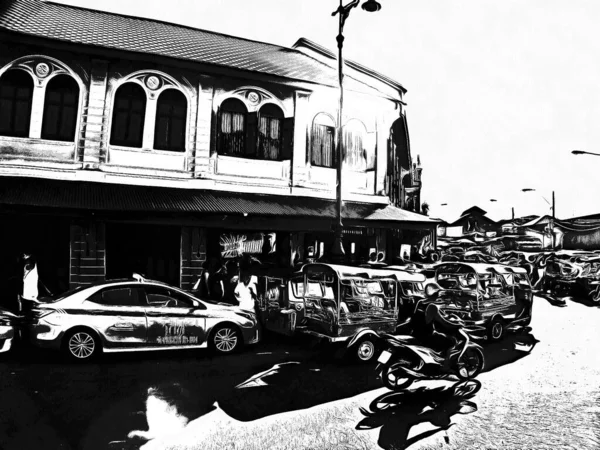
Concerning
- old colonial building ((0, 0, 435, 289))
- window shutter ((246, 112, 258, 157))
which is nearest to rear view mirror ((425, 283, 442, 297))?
old colonial building ((0, 0, 435, 289))

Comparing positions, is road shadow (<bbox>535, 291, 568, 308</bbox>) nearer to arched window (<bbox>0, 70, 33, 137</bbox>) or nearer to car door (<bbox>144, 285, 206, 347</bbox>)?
car door (<bbox>144, 285, 206, 347</bbox>)

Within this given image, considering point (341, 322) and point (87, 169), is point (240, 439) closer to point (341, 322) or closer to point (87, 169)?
point (341, 322)

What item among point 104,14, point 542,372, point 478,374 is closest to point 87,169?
point 104,14

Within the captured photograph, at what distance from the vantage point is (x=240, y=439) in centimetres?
513

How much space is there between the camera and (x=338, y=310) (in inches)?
320

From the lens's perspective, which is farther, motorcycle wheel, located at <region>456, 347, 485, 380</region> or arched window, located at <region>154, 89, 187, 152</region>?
arched window, located at <region>154, 89, 187, 152</region>

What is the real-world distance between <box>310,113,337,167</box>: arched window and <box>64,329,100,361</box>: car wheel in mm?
10135

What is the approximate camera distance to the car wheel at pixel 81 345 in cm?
769

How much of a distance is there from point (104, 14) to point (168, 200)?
9667 mm

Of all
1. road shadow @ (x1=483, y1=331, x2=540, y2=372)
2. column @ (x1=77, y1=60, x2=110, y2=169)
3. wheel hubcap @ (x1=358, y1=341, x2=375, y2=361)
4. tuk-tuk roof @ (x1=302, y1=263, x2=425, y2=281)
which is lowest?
road shadow @ (x1=483, y1=331, x2=540, y2=372)

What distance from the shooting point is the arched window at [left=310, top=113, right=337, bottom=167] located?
15898 millimetres

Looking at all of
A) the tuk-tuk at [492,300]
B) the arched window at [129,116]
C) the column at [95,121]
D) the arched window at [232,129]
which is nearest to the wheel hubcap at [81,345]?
the column at [95,121]

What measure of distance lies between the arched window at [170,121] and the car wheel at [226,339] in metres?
7.41

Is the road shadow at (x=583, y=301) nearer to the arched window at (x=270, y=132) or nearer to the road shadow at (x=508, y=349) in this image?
the road shadow at (x=508, y=349)
